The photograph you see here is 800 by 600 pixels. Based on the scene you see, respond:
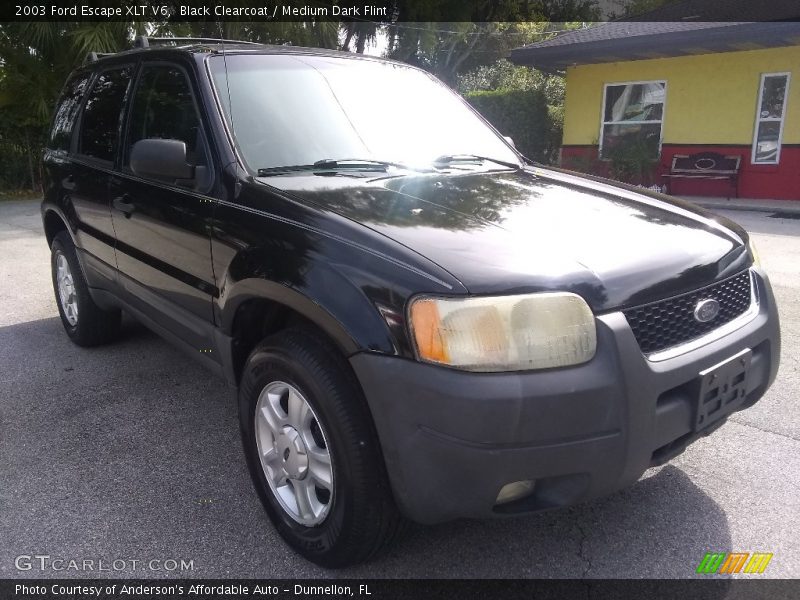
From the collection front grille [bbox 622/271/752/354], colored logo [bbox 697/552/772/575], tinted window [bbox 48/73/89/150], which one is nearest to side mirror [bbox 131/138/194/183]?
front grille [bbox 622/271/752/354]

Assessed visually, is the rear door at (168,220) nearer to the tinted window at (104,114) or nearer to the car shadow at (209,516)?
the tinted window at (104,114)

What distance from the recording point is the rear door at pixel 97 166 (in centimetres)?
373

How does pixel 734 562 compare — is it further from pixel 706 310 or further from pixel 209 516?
pixel 209 516

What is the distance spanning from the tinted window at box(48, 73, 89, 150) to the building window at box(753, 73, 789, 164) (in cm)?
1250

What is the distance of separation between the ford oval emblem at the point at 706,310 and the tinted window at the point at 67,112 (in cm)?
391

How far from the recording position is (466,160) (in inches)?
127

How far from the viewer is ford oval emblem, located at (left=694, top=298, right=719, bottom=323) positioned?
2.21 m

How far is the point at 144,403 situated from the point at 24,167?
46.7ft

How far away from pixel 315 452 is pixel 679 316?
4.21ft

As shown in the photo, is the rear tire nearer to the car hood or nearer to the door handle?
the door handle

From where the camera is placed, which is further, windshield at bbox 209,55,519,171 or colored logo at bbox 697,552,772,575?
windshield at bbox 209,55,519,171

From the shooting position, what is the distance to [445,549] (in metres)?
2.45

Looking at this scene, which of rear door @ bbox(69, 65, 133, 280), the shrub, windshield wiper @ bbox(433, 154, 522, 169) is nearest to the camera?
windshield wiper @ bbox(433, 154, 522, 169)

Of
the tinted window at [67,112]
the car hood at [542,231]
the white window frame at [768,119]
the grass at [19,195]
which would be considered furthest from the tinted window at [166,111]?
the grass at [19,195]
